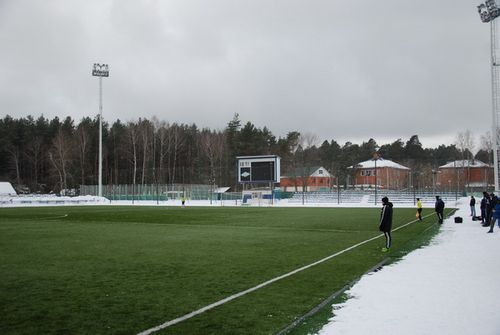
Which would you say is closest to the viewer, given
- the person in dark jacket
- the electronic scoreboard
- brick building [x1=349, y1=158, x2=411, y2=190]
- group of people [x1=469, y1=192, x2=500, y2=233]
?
group of people [x1=469, y1=192, x2=500, y2=233]

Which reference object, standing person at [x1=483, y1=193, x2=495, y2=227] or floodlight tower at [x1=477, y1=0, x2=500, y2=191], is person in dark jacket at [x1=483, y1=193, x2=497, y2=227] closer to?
standing person at [x1=483, y1=193, x2=495, y2=227]

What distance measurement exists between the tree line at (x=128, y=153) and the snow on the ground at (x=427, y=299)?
80.1 metres

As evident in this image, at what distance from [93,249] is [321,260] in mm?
7656

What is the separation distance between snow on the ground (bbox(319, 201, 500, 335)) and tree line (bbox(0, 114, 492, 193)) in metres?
80.1

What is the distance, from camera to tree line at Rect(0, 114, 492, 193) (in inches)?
3743

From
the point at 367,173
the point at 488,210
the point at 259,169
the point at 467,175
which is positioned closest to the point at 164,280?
the point at 488,210

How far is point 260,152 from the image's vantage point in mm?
108188

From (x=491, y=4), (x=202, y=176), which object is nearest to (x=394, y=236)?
(x=491, y=4)

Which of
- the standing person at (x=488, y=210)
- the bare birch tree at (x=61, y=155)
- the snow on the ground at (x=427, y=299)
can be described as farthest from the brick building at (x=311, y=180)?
the snow on the ground at (x=427, y=299)

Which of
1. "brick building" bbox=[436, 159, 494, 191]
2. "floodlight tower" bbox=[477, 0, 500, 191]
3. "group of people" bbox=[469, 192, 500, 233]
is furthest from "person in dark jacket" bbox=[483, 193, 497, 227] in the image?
"brick building" bbox=[436, 159, 494, 191]

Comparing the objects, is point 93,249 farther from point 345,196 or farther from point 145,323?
point 345,196

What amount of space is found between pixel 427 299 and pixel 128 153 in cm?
9609

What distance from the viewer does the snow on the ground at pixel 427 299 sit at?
20.4ft

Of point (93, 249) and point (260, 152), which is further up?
point (260, 152)
